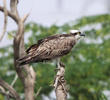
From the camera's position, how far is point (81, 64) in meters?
12.7

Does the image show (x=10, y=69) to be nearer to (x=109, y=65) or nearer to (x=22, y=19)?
(x=109, y=65)

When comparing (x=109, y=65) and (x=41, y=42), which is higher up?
(x=41, y=42)

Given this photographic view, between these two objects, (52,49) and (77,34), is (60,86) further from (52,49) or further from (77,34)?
(77,34)

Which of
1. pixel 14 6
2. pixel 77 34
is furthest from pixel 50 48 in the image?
pixel 14 6

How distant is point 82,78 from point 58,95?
6.62m

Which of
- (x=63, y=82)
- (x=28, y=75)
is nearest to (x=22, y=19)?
(x=28, y=75)

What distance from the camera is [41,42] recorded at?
6.72 metres

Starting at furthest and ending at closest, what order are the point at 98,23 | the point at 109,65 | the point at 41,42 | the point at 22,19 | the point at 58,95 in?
1. the point at 98,23
2. the point at 109,65
3. the point at 22,19
4. the point at 41,42
5. the point at 58,95

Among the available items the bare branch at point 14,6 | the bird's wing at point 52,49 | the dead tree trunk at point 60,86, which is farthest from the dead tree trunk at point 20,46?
the dead tree trunk at point 60,86

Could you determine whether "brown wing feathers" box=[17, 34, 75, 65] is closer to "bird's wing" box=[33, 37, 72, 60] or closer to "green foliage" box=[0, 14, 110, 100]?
"bird's wing" box=[33, 37, 72, 60]

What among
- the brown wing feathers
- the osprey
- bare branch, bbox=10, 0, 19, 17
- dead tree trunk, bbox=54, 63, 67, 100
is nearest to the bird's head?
the osprey

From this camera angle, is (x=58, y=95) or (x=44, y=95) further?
(x=44, y=95)

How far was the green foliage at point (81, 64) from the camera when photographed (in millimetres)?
12211

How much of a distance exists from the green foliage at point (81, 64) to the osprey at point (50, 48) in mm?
4274
